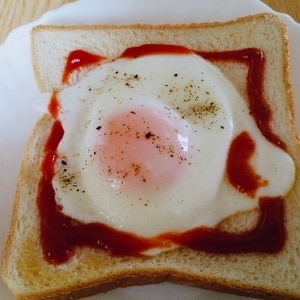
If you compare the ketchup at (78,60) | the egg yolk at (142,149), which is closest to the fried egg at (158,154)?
the egg yolk at (142,149)

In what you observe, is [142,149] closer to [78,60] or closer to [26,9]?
[78,60]

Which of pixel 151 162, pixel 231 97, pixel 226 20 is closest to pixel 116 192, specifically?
pixel 151 162

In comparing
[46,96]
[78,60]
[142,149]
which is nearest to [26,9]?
[78,60]

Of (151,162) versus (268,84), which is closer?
(151,162)

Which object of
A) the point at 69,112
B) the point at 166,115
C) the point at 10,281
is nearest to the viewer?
the point at 10,281

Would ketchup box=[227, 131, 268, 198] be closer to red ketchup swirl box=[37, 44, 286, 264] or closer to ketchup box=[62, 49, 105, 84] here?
red ketchup swirl box=[37, 44, 286, 264]

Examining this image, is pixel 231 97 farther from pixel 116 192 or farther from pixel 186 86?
pixel 116 192

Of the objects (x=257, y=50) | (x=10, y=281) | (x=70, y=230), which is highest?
(x=257, y=50)

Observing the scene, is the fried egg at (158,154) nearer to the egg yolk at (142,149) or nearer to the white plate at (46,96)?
the egg yolk at (142,149)
